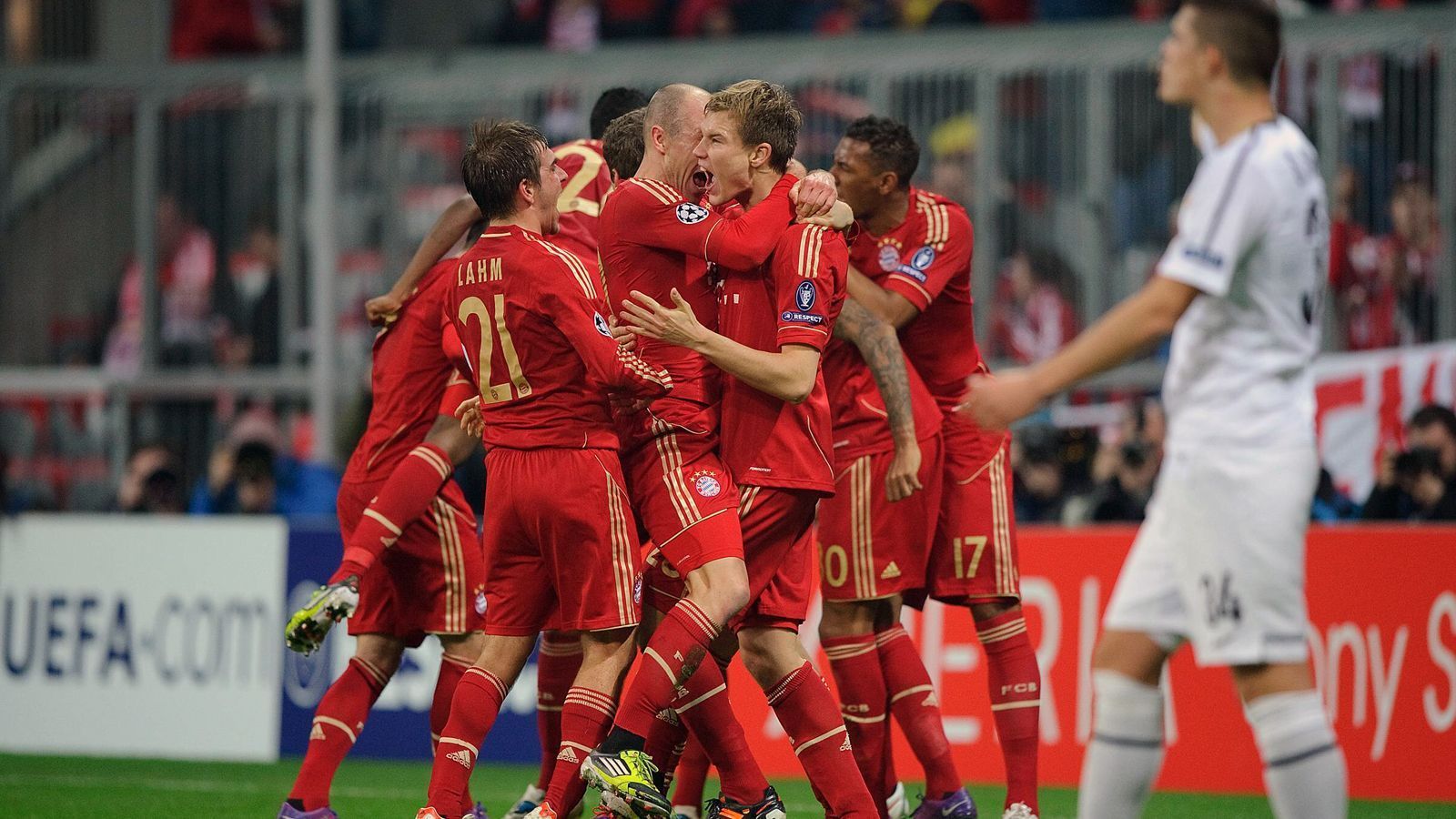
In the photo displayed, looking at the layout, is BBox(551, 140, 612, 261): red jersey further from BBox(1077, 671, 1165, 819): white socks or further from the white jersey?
BBox(1077, 671, 1165, 819): white socks

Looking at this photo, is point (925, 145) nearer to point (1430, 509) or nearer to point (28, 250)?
point (1430, 509)

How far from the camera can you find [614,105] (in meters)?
7.38

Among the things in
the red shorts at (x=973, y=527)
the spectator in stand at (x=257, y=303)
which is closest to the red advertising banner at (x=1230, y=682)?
the red shorts at (x=973, y=527)

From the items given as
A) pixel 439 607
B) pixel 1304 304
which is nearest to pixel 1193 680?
pixel 439 607

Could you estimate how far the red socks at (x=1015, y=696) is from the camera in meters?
6.66

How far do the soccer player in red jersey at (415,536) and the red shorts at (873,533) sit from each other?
4.48ft

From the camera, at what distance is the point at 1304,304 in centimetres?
452

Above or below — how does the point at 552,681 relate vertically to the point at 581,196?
below

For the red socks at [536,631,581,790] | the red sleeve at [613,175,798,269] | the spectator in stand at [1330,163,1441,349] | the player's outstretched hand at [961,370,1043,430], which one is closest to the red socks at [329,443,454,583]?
the red socks at [536,631,581,790]

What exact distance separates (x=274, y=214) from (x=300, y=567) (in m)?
4.60

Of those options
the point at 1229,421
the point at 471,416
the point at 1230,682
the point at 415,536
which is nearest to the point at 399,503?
the point at 415,536

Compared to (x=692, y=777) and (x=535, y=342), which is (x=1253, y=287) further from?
(x=692, y=777)

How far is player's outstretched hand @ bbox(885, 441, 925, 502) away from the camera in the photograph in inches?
254

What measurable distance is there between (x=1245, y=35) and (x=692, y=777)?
353 cm
